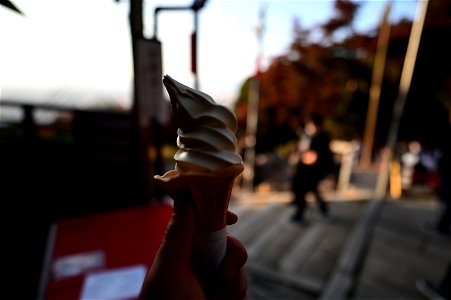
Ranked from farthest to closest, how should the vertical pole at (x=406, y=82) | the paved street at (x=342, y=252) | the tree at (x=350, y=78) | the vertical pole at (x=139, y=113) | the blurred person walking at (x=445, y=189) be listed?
the tree at (x=350, y=78) → the vertical pole at (x=406, y=82) → the blurred person walking at (x=445, y=189) → the paved street at (x=342, y=252) → the vertical pole at (x=139, y=113)

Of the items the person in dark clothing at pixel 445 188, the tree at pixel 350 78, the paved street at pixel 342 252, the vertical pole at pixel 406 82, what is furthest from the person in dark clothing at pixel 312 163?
the tree at pixel 350 78

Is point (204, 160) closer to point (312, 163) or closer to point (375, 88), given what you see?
point (312, 163)

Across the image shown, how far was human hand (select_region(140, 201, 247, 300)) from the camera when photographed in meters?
0.85

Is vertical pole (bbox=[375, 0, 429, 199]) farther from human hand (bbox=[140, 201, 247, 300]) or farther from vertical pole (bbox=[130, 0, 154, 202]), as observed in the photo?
human hand (bbox=[140, 201, 247, 300])

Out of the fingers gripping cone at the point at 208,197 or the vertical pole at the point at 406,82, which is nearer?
the fingers gripping cone at the point at 208,197

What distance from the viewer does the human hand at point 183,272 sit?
2.79 feet

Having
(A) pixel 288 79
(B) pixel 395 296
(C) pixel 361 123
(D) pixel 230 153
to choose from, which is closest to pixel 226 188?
(D) pixel 230 153

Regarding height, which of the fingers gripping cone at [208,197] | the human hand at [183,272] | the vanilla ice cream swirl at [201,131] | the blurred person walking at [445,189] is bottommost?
the blurred person walking at [445,189]

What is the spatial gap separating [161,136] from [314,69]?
1015cm

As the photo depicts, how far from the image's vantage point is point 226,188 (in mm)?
875

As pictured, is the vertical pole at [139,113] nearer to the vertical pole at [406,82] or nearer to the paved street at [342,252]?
the paved street at [342,252]

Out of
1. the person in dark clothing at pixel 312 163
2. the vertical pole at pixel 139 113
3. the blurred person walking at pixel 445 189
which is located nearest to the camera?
the vertical pole at pixel 139 113

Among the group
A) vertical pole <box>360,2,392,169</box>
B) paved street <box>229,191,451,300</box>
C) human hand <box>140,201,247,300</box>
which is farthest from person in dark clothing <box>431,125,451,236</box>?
vertical pole <box>360,2,392,169</box>

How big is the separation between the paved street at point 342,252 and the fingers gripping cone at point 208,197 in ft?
7.85
